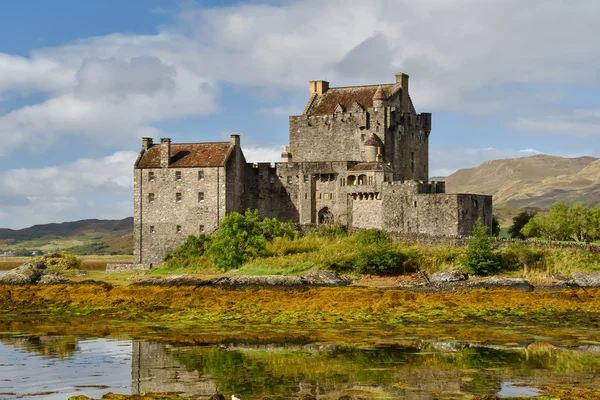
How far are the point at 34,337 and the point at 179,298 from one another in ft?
39.6

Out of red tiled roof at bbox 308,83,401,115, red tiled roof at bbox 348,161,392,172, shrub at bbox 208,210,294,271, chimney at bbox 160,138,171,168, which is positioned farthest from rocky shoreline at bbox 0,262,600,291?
red tiled roof at bbox 308,83,401,115

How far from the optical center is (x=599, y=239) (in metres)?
73.4

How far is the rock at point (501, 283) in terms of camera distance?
4752 centimetres

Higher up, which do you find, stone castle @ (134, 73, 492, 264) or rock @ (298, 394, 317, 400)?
stone castle @ (134, 73, 492, 264)

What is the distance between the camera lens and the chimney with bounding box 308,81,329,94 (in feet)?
255

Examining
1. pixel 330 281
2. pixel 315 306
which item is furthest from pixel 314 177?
pixel 315 306

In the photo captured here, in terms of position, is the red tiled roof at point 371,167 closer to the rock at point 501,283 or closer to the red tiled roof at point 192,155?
the red tiled roof at point 192,155

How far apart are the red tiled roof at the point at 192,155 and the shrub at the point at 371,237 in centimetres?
1324

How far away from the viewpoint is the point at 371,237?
60.9 m

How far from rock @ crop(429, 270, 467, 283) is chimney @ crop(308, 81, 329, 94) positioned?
2928 centimetres

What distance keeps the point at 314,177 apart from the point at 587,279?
27.1 m

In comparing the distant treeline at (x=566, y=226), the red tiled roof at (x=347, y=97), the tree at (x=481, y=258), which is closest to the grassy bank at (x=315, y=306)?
the tree at (x=481, y=258)

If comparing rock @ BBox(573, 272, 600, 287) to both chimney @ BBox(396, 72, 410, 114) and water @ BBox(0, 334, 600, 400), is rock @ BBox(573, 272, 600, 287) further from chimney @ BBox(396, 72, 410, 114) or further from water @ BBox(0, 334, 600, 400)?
chimney @ BBox(396, 72, 410, 114)

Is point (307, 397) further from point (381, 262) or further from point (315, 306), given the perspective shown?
point (381, 262)
